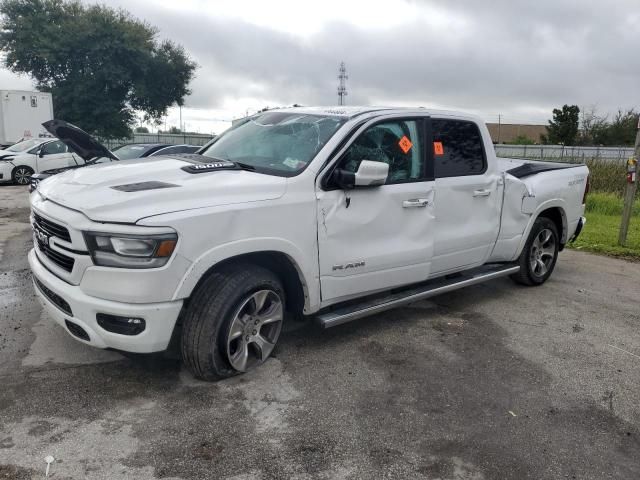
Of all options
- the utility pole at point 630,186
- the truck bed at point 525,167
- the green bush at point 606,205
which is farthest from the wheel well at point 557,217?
the green bush at point 606,205

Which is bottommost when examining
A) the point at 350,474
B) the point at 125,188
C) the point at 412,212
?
the point at 350,474

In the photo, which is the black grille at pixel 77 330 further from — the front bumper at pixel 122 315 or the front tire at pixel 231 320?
the front tire at pixel 231 320

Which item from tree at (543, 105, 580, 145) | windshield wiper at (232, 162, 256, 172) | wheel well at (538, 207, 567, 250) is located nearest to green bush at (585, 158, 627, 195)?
wheel well at (538, 207, 567, 250)

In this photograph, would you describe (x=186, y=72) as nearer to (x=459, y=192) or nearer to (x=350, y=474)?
(x=459, y=192)

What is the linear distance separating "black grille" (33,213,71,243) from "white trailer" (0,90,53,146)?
20762 millimetres

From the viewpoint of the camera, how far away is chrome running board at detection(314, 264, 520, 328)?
399 cm

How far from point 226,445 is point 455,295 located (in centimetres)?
358

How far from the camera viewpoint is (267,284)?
3.60 metres

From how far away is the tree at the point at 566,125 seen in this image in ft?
162

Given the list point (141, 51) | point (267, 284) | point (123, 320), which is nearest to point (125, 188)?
point (123, 320)

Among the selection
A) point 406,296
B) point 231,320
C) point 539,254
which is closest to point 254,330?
point 231,320

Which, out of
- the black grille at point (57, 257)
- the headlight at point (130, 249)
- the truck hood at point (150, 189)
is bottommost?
the black grille at point (57, 257)

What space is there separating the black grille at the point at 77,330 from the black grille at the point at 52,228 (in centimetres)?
52

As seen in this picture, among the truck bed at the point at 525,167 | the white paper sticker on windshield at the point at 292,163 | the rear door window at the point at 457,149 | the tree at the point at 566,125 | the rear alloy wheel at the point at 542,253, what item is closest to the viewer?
the white paper sticker on windshield at the point at 292,163
